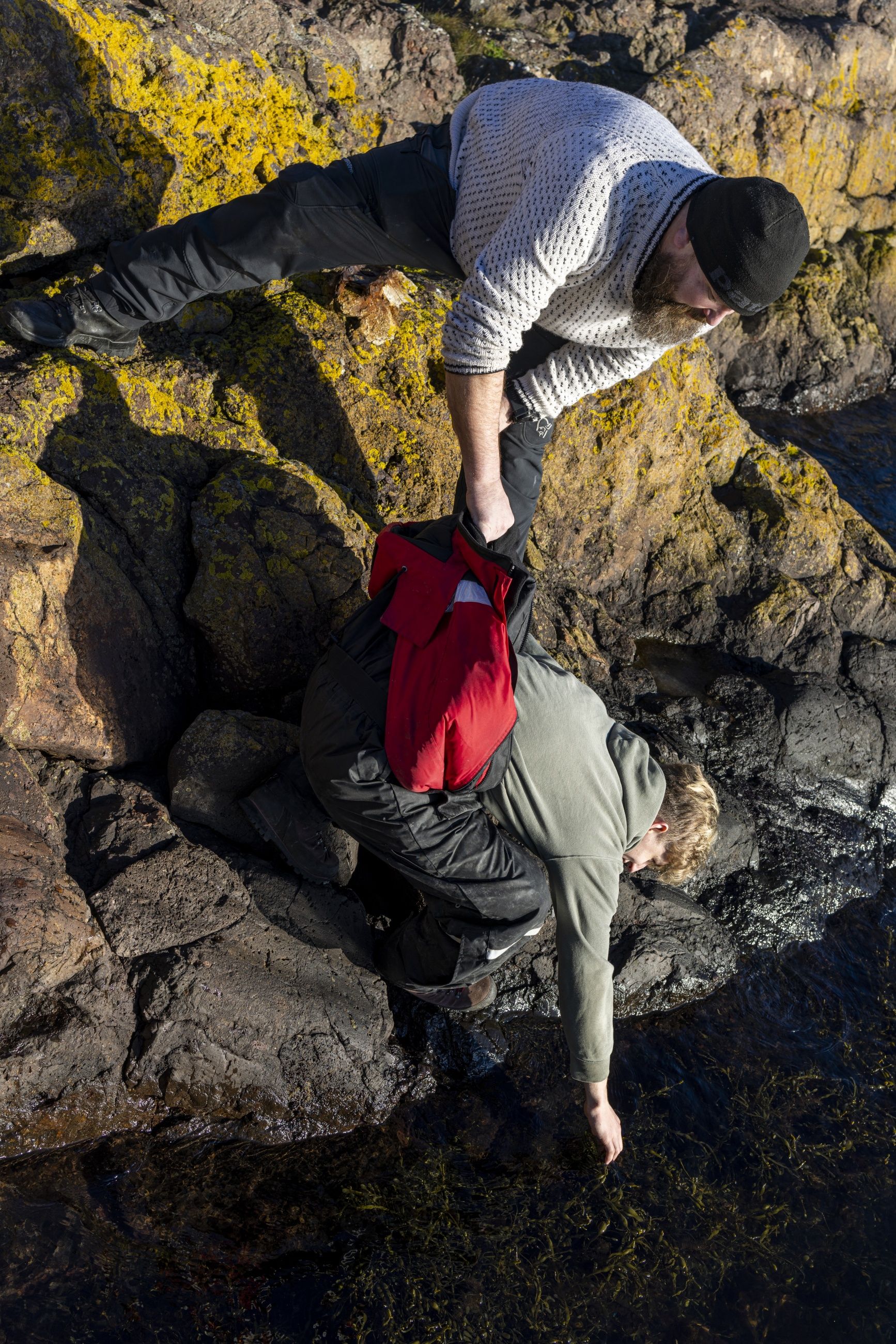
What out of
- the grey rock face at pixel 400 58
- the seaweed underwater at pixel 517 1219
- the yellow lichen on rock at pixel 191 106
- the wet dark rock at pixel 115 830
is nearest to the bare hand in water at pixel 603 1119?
the seaweed underwater at pixel 517 1219

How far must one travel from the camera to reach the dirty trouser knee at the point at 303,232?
3875 mm

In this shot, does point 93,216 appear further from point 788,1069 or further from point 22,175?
point 788,1069

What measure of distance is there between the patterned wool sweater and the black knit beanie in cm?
14

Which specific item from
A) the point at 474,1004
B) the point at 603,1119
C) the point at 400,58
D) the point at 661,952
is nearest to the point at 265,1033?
the point at 474,1004

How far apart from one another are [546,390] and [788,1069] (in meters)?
3.04

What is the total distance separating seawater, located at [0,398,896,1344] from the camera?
3.11 m

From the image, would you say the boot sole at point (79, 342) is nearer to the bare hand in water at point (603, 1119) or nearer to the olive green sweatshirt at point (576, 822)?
the olive green sweatshirt at point (576, 822)

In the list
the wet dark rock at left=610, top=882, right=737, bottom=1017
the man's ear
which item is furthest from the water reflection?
the man's ear

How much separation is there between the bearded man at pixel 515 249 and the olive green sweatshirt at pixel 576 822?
0.75 metres

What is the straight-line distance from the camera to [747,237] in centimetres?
293

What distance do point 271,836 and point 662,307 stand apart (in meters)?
2.42

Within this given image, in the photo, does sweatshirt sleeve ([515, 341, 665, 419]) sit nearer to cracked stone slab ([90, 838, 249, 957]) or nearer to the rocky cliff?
the rocky cliff

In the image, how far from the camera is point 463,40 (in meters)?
9.03

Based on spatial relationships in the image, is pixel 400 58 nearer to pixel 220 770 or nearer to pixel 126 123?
pixel 126 123
